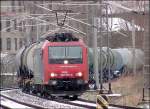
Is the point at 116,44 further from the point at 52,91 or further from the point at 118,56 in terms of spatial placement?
the point at 52,91

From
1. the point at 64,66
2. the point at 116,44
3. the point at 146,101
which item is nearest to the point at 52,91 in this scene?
the point at 64,66

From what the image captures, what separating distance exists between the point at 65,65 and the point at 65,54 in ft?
1.53

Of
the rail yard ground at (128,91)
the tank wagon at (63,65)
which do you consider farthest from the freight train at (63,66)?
the rail yard ground at (128,91)

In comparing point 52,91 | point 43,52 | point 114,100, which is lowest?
point 114,100

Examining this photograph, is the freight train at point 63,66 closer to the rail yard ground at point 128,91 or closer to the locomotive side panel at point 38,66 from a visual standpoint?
the locomotive side panel at point 38,66

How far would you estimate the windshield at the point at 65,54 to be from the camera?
80.1 ft

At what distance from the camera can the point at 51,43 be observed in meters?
24.5

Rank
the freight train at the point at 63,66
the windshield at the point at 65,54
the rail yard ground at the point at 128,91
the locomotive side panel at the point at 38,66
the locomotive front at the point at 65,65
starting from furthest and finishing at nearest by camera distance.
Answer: the rail yard ground at the point at 128,91, the locomotive side panel at the point at 38,66, the windshield at the point at 65,54, the locomotive front at the point at 65,65, the freight train at the point at 63,66

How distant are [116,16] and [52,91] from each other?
24164 millimetres

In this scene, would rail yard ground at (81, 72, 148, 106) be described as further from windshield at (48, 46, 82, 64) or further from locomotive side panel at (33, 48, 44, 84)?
windshield at (48, 46, 82, 64)

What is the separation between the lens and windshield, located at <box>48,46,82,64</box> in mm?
24406

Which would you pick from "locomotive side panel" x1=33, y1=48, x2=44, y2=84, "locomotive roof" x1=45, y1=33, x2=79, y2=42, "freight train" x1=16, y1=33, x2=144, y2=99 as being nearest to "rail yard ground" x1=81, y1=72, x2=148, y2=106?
"locomotive side panel" x1=33, y1=48, x2=44, y2=84

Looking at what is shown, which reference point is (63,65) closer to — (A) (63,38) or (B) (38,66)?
(A) (63,38)

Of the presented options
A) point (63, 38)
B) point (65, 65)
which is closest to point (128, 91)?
point (65, 65)
